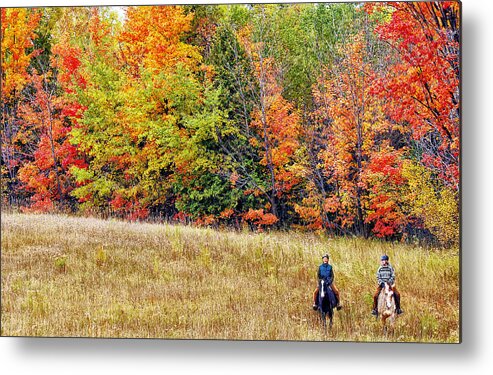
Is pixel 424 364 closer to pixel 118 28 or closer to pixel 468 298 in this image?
pixel 468 298

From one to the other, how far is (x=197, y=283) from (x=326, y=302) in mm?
1357

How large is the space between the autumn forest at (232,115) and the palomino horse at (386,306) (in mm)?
570

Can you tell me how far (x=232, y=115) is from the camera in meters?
8.28

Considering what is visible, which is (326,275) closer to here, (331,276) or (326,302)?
(331,276)

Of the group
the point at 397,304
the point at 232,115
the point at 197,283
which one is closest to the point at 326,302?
the point at 397,304


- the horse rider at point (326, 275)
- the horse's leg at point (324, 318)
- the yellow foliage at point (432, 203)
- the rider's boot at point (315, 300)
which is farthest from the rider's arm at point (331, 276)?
the yellow foliage at point (432, 203)

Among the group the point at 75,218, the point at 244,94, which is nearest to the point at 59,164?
the point at 75,218

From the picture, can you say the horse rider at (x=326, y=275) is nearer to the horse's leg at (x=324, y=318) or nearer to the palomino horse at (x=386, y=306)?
the horse's leg at (x=324, y=318)

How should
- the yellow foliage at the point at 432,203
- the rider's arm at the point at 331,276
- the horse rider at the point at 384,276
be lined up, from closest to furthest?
the yellow foliage at the point at 432,203 < the horse rider at the point at 384,276 < the rider's arm at the point at 331,276

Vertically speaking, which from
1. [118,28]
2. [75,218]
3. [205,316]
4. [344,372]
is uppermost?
[118,28]

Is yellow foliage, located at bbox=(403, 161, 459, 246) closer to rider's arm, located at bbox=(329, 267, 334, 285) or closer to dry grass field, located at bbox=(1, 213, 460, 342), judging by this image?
dry grass field, located at bbox=(1, 213, 460, 342)

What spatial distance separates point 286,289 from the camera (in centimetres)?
789

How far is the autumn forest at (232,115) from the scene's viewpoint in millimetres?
7895

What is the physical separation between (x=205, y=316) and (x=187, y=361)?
1.58 ft
